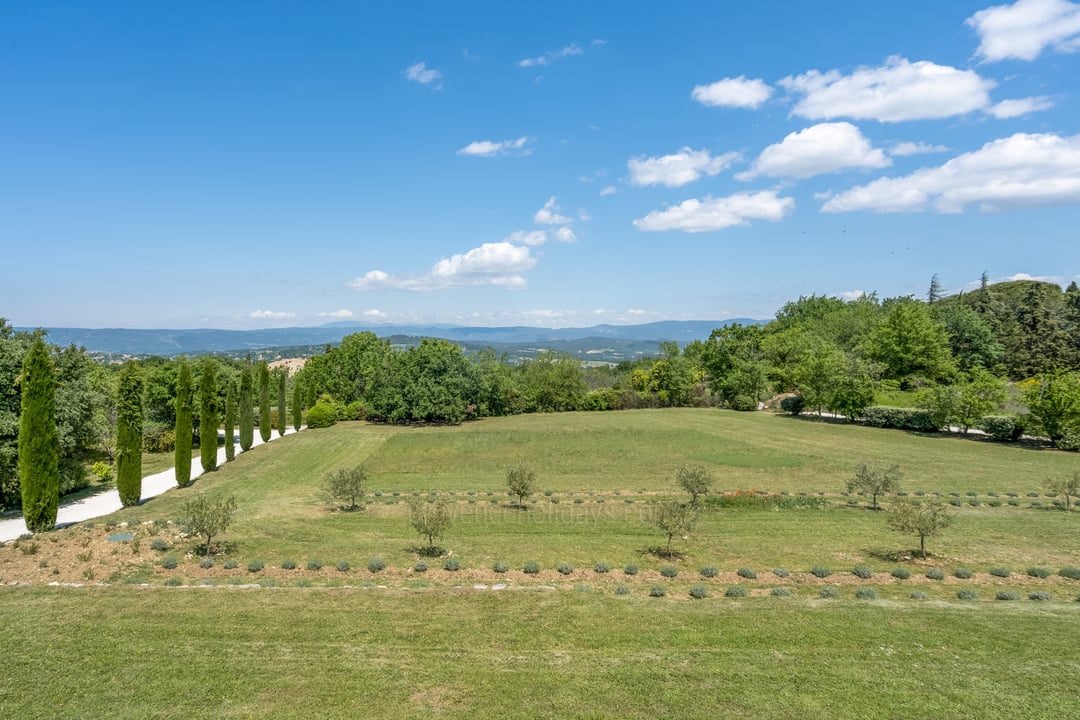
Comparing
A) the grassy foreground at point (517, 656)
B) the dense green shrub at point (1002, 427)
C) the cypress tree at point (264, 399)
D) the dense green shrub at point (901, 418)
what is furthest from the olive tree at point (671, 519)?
the cypress tree at point (264, 399)

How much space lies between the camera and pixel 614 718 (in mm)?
7297

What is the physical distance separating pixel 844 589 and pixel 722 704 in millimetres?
6481

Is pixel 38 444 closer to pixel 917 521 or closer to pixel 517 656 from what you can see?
pixel 517 656

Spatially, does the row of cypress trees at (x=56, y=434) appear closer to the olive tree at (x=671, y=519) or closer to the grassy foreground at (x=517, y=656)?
the grassy foreground at (x=517, y=656)

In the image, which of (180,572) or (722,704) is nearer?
(722,704)

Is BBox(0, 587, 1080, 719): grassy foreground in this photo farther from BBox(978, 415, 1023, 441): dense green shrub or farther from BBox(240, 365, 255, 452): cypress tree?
BBox(978, 415, 1023, 441): dense green shrub

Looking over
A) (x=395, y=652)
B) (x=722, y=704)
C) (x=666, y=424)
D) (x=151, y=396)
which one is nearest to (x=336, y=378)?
(x=151, y=396)

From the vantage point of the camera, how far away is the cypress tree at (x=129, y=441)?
71.4 feet

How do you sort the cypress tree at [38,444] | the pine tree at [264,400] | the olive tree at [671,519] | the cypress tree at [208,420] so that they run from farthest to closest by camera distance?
the pine tree at [264,400]
the cypress tree at [208,420]
the cypress tree at [38,444]
the olive tree at [671,519]

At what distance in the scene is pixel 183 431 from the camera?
85.5ft

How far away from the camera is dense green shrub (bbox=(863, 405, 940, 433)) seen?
39031 millimetres

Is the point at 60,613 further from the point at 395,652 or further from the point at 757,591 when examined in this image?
the point at 757,591

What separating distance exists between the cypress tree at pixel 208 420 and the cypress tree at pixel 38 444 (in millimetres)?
10584

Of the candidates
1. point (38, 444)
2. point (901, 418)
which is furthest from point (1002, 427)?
point (38, 444)
